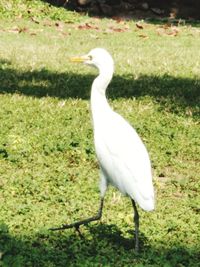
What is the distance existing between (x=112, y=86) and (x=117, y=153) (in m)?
6.76

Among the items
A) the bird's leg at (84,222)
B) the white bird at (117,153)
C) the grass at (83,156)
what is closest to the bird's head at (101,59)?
the white bird at (117,153)

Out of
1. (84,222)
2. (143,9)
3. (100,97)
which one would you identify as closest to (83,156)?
(84,222)

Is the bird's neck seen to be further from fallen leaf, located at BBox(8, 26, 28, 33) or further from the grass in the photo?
fallen leaf, located at BBox(8, 26, 28, 33)

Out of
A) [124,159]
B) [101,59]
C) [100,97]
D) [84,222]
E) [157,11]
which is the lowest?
[157,11]

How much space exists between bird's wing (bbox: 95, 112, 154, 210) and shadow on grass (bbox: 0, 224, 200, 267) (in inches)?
28.6

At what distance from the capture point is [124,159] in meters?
5.81

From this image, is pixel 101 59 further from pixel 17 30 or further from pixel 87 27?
pixel 87 27

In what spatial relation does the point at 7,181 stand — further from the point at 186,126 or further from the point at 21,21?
the point at 21,21

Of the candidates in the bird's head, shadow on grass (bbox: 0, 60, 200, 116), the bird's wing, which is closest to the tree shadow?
shadow on grass (bbox: 0, 60, 200, 116)

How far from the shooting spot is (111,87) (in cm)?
1243

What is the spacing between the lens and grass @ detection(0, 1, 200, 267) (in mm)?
6312

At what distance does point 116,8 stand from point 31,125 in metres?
15.6

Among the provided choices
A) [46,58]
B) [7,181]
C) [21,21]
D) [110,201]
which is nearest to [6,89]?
[46,58]

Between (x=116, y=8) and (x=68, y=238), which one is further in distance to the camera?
(x=116, y=8)
